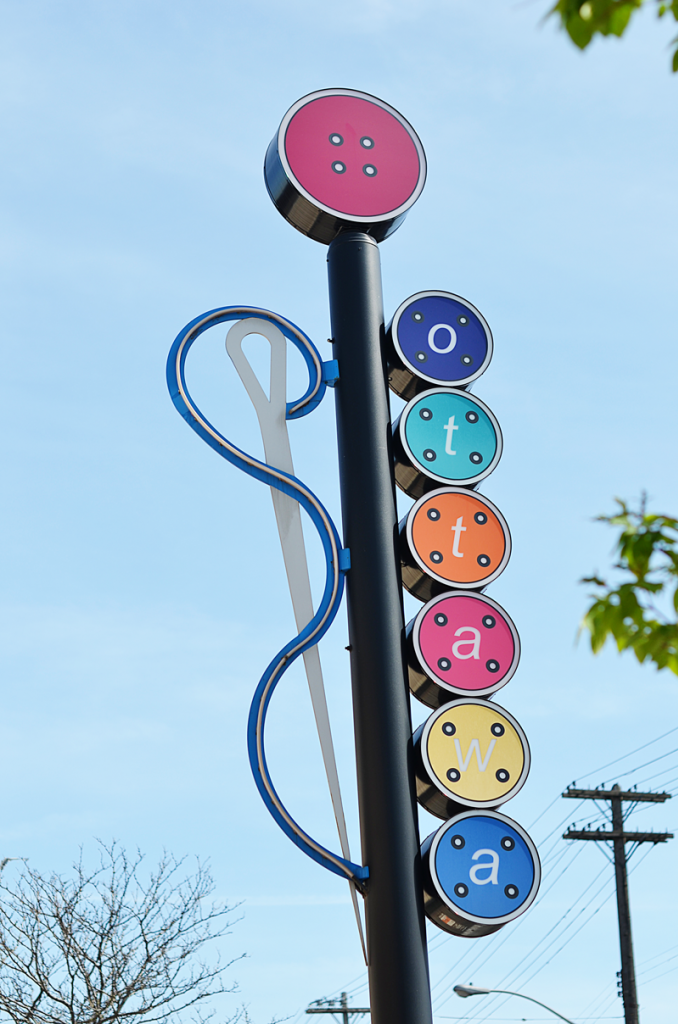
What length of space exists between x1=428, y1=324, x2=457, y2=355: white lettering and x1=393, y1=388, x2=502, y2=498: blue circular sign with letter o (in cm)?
49

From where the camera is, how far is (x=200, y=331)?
12.2 m

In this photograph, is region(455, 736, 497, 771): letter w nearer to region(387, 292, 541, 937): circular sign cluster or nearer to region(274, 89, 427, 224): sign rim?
region(387, 292, 541, 937): circular sign cluster

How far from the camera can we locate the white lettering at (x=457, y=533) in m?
11.7

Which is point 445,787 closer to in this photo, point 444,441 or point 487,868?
point 487,868

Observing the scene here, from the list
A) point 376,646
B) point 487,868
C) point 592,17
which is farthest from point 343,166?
point 592,17

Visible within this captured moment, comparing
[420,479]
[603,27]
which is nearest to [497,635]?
[420,479]

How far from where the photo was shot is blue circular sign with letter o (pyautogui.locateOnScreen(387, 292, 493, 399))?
1241 cm

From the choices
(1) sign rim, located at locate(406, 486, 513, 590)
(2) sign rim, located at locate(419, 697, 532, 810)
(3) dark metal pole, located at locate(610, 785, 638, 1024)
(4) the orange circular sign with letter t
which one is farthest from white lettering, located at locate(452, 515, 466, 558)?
(3) dark metal pole, located at locate(610, 785, 638, 1024)

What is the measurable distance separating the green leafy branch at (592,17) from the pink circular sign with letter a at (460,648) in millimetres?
7492

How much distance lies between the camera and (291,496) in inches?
465

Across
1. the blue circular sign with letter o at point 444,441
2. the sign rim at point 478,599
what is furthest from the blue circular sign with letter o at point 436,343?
the sign rim at point 478,599

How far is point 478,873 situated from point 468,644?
2.02m

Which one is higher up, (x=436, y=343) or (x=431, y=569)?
(x=436, y=343)

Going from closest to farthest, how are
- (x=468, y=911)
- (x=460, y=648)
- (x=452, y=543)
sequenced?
(x=468, y=911)
(x=460, y=648)
(x=452, y=543)
